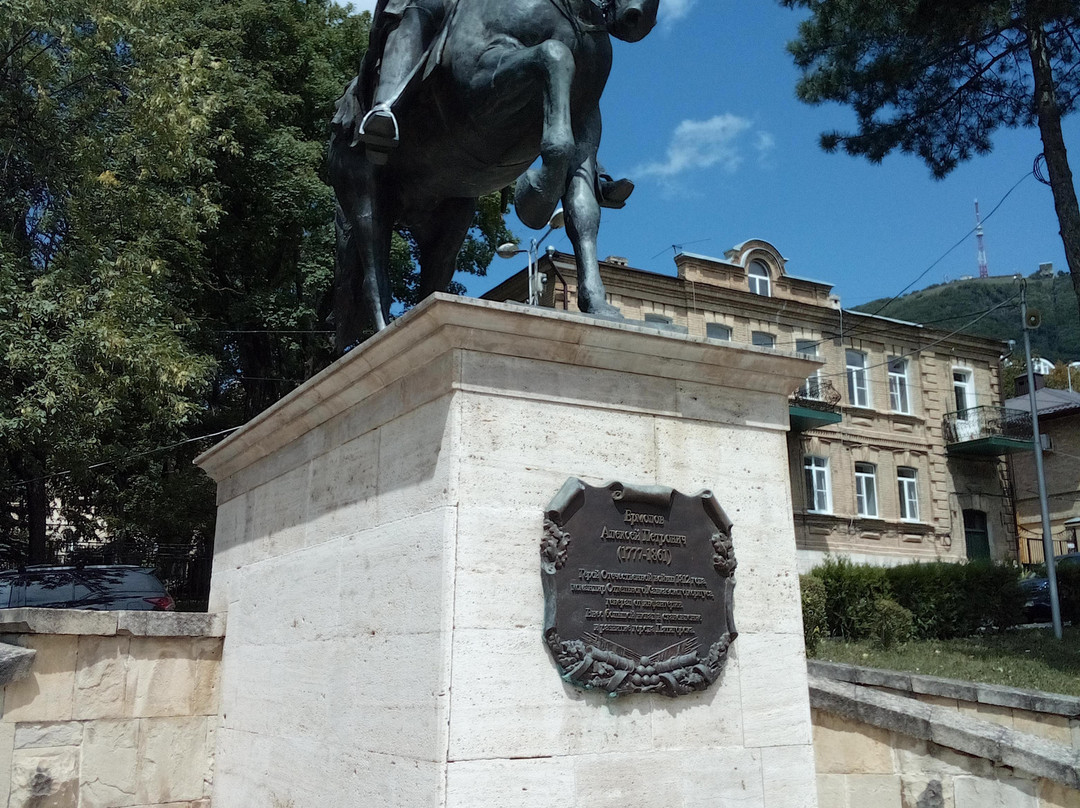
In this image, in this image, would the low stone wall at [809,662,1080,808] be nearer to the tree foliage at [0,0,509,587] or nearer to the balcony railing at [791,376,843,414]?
the tree foliage at [0,0,509,587]

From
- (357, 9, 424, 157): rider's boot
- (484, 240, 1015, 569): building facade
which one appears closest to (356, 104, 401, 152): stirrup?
(357, 9, 424, 157): rider's boot

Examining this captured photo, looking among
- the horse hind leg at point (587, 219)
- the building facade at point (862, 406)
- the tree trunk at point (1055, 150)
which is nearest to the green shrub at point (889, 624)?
the tree trunk at point (1055, 150)

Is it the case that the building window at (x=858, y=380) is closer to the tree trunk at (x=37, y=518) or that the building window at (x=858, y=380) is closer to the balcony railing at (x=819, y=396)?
the balcony railing at (x=819, y=396)

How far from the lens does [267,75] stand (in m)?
20.5

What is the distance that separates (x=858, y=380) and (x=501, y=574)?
31566 millimetres

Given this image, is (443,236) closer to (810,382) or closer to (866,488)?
(810,382)

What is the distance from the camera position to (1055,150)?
16.0m

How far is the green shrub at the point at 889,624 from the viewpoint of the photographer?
58.0ft

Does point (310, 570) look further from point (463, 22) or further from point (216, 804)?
point (463, 22)

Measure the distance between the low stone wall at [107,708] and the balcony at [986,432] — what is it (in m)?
33.0

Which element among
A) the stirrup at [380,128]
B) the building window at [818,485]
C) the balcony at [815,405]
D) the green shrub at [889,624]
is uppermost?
the balcony at [815,405]

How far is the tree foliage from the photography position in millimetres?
12852

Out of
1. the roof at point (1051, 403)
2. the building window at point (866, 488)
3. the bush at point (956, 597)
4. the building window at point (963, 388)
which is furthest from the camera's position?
the roof at point (1051, 403)

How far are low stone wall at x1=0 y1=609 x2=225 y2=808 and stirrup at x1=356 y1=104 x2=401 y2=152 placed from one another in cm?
286
